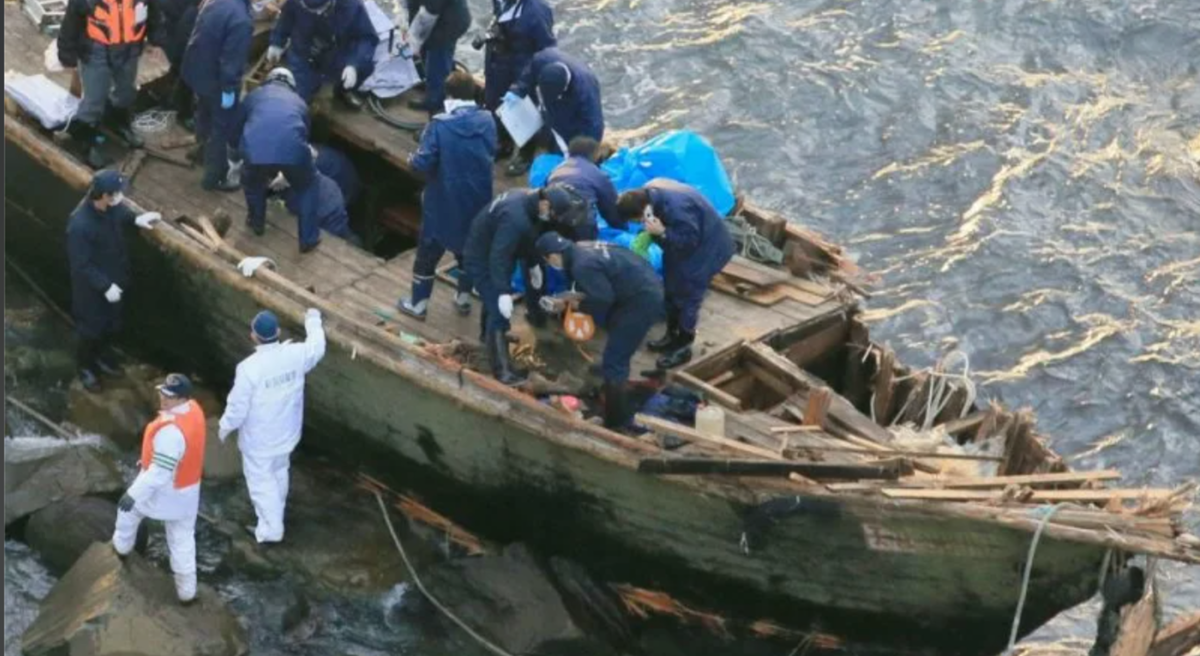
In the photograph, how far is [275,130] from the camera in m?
14.7

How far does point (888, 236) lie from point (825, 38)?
4.07 m

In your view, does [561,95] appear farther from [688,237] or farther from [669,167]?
[688,237]

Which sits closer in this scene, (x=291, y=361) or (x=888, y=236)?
(x=291, y=361)

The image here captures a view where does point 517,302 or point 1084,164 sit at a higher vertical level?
point 517,302

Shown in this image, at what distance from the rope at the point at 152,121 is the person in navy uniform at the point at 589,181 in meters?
4.15

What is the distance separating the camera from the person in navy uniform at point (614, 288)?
518 inches

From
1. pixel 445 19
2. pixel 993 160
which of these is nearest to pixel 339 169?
pixel 445 19

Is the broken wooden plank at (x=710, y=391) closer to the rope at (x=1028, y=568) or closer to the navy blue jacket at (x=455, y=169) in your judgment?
the navy blue jacket at (x=455, y=169)

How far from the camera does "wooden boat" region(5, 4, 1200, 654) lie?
12852mm

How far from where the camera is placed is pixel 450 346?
1423cm

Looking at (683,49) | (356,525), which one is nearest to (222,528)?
(356,525)

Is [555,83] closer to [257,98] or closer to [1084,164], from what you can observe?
[257,98]

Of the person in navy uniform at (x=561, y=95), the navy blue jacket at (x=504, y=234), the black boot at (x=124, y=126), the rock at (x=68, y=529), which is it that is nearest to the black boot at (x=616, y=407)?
the navy blue jacket at (x=504, y=234)

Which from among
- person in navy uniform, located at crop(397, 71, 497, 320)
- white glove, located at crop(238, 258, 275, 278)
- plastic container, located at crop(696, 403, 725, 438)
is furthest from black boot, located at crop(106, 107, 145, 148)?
plastic container, located at crop(696, 403, 725, 438)
